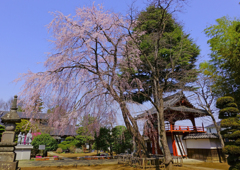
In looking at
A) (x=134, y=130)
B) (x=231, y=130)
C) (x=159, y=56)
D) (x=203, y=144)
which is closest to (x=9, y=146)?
(x=134, y=130)

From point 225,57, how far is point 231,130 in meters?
6.74

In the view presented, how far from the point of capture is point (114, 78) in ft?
32.1

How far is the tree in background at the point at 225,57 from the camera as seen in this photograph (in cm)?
1146

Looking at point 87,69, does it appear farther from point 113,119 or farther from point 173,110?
point 173,110

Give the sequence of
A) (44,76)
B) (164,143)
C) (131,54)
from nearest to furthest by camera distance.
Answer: (164,143), (44,76), (131,54)

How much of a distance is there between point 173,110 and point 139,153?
24.0ft

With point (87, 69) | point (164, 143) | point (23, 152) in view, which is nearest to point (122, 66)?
point (87, 69)

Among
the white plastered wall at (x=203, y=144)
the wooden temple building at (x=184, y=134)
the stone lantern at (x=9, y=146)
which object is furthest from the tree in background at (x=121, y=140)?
the stone lantern at (x=9, y=146)

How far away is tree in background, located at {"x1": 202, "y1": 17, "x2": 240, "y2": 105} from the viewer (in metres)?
11.5

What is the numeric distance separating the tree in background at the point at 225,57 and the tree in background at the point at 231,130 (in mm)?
4162

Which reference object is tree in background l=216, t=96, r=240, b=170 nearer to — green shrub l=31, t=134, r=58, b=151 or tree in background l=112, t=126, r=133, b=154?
tree in background l=112, t=126, r=133, b=154

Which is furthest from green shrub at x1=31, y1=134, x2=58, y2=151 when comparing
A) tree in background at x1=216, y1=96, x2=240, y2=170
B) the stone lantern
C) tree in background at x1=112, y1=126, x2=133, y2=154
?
tree in background at x1=216, y1=96, x2=240, y2=170

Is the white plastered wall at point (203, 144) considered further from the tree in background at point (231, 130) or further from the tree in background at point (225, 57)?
the tree in background at point (231, 130)

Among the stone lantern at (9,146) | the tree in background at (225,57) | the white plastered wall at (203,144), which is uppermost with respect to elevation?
the tree in background at (225,57)
